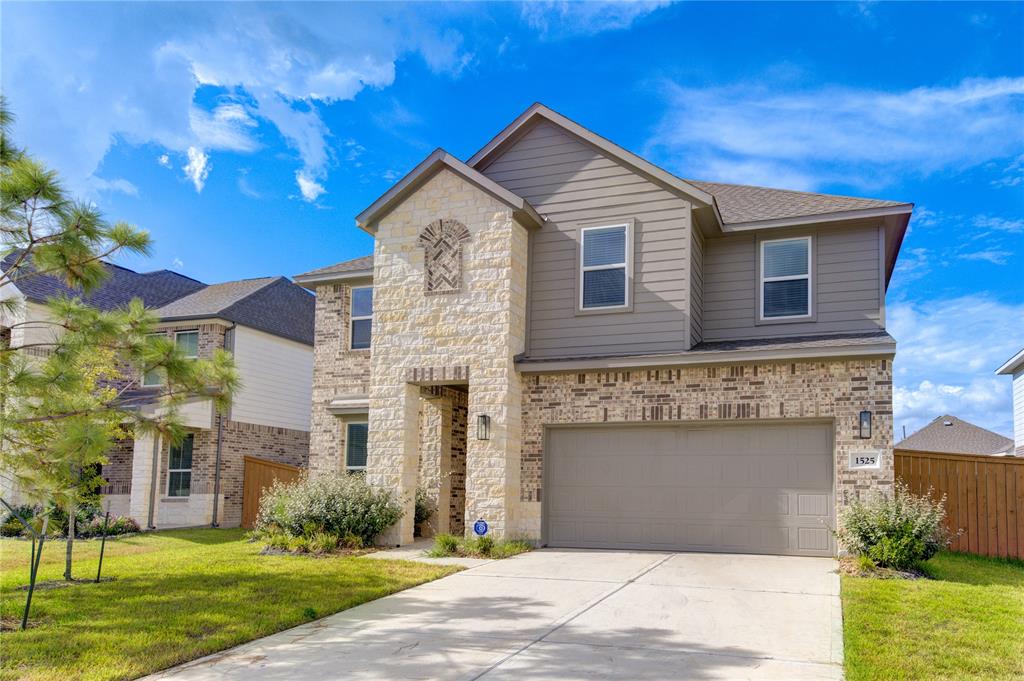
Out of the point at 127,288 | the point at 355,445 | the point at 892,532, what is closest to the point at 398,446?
the point at 355,445

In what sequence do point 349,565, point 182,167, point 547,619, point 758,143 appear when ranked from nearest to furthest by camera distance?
point 547,619 → point 349,565 → point 758,143 → point 182,167

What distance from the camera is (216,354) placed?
9055 mm

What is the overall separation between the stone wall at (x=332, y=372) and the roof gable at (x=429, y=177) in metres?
3.35

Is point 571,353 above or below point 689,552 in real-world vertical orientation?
above

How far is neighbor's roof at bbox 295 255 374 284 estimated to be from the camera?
17562 millimetres

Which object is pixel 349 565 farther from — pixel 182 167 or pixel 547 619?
pixel 182 167

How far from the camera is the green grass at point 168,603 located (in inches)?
277

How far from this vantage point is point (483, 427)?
45.0ft

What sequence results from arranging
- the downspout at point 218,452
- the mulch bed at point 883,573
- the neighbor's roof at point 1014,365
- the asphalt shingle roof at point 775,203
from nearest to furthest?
the mulch bed at point 883,573 < the asphalt shingle roof at point 775,203 < the downspout at point 218,452 < the neighbor's roof at point 1014,365

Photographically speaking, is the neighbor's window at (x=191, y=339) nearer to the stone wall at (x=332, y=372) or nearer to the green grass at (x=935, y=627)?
the stone wall at (x=332, y=372)

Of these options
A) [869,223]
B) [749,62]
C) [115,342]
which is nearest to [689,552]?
[869,223]

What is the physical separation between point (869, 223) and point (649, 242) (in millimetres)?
3627

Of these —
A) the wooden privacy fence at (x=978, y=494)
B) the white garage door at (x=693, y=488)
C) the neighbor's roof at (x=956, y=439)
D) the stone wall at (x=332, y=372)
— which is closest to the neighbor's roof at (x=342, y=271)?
the stone wall at (x=332, y=372)

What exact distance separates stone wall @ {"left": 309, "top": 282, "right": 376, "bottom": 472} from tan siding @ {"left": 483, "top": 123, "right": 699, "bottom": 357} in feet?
15.4
